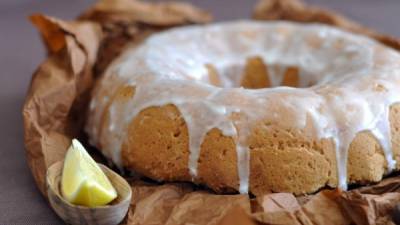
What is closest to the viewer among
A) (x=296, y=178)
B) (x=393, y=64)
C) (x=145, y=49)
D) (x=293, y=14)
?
(x=296, y=178)

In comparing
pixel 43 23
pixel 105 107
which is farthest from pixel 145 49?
pixel 43 23

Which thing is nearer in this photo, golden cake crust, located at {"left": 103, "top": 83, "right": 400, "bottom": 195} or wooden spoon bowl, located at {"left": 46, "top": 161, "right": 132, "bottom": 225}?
wooden spoon bowl, located at {"left": 46, "top": 161, "right": 132, "bottom": 225}

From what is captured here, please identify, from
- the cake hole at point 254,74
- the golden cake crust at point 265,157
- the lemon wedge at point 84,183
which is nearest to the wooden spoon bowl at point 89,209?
the lemon wedge at point 84,183

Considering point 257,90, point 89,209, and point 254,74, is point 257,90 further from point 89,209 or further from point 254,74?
point 89,209

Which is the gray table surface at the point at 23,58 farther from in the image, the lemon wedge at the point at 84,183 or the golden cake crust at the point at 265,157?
the golden cake crust at the point at 265,157

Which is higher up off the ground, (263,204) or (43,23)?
(43,23)

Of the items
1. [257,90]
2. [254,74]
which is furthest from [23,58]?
[257,90]

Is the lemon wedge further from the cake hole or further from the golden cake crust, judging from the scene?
the cake hole

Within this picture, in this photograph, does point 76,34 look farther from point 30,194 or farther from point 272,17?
point 272,17

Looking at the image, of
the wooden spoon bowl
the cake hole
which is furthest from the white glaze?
the wooden spoon bowl
